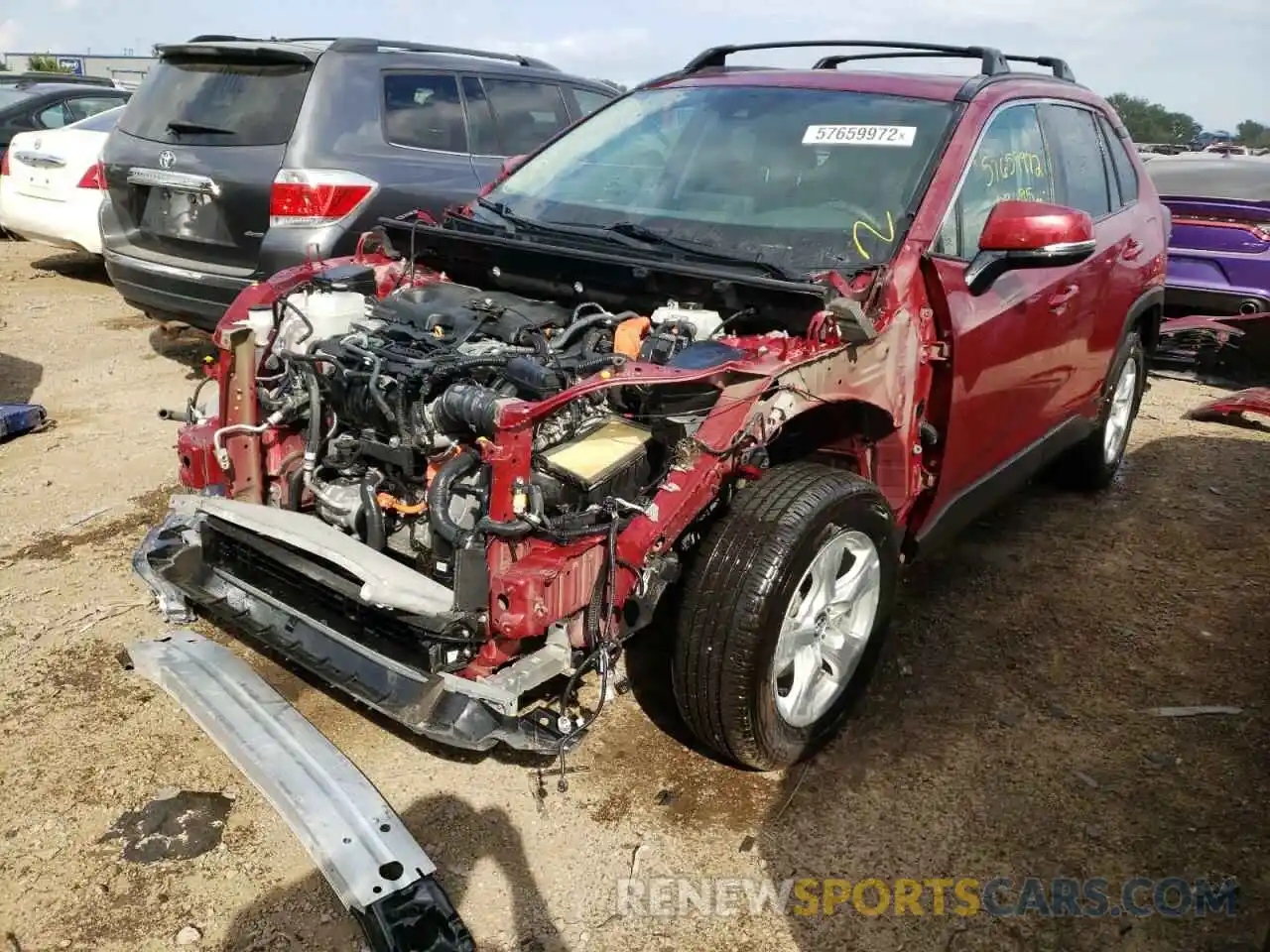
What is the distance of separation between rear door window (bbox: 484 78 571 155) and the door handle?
3.63m

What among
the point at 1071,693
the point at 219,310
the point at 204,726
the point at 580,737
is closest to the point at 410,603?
the point at 580,737

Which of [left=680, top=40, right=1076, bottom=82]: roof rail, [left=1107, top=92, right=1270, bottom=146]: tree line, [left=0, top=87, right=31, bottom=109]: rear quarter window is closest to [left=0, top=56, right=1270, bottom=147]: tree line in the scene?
[left=1107, top=92, right=1270, bottom=146]: tree line

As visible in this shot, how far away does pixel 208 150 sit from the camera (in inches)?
218

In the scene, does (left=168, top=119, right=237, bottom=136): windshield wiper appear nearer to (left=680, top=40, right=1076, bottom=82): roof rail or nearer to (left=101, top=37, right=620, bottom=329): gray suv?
(left=101, top=37, right=620, bottom=329): gray suv

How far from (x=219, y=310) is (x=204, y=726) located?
10.7 feet

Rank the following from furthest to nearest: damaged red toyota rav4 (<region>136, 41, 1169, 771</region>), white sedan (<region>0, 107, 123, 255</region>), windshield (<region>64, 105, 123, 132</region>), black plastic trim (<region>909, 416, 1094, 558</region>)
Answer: windshield (<region>64, 105, 123, 132</region>), white sedan (<region>0, 107, 123, 255</region>), black plastic trim (<region>909, 416, 1094, 558</region>), damaged red toyota rav4 (<region>136, 41, 1169, 771</region>)

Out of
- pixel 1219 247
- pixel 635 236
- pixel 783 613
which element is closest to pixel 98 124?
pixel 635 236

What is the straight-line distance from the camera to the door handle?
373 centimetres

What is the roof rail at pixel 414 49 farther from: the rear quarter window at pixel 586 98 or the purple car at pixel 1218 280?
the purple car at pixel 1218 280

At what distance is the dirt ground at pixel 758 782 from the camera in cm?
241

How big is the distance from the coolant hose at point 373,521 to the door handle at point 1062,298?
2.48 metres

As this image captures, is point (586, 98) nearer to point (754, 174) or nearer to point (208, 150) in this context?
point (208, 150)

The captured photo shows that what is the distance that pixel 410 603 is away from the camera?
2.48m

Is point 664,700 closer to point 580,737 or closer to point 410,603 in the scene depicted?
point 580,737
